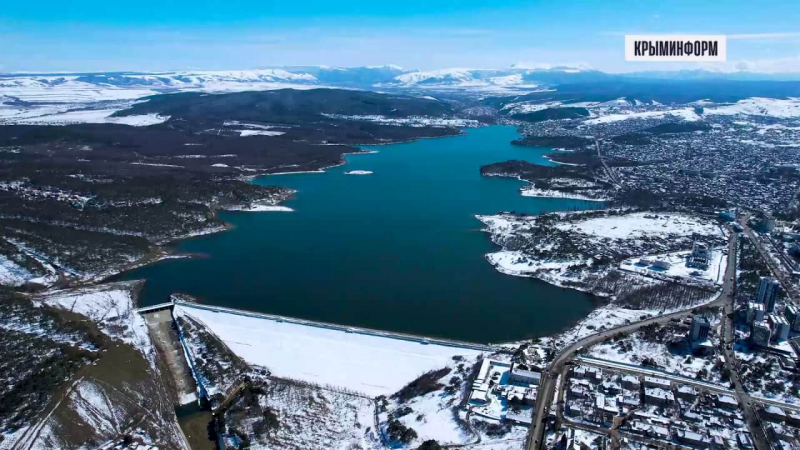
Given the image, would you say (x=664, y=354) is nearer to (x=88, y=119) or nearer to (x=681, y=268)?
(x=681, y=268)

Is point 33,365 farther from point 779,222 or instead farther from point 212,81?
point 212,81

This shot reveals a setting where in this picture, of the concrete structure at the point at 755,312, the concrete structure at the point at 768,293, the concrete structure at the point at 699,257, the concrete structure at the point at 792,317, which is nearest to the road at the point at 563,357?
the concrete structure at the point at 699,257

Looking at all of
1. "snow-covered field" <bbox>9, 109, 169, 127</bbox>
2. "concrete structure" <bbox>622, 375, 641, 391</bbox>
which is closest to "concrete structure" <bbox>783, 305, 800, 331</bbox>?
"concrete structure" <bbox>622, 375, 641, 391</bbox>

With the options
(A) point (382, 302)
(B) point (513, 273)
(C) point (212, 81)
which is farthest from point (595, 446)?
(C) point (212, 81)

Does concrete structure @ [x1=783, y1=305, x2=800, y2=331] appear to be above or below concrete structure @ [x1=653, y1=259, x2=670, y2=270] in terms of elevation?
below

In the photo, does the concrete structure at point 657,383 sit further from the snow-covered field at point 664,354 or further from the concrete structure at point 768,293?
the concrete structure at point 768,293

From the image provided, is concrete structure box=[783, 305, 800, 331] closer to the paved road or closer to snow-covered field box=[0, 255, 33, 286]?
the paved road
